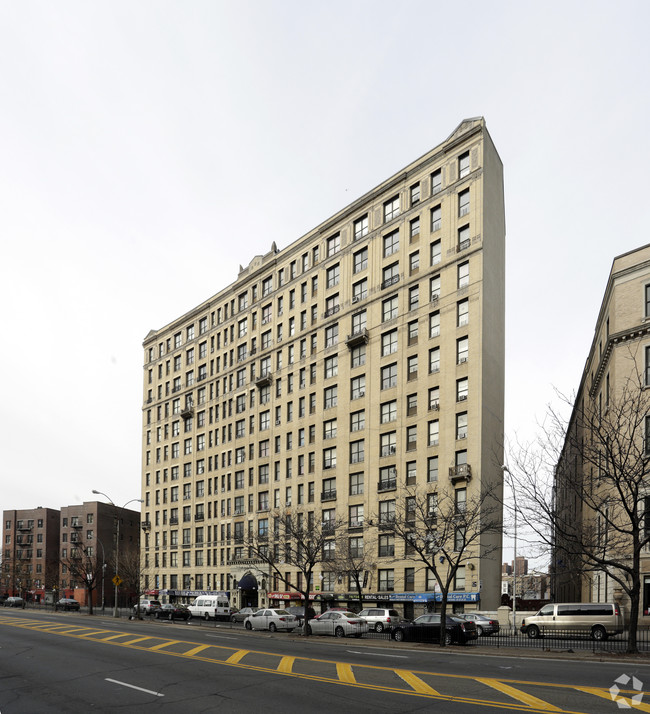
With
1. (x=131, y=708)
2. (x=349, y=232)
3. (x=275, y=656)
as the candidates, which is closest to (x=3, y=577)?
(x=349, y=232)

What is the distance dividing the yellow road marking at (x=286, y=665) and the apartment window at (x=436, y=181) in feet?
152

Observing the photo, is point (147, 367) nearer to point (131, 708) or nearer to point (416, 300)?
point (416, 300)

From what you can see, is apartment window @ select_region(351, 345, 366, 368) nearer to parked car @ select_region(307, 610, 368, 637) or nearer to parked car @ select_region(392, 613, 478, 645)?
parked car @ select_region(307, 610, 368, 637)

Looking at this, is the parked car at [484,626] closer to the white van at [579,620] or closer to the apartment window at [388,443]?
the white van at [579,620]

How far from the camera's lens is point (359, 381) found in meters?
66.9

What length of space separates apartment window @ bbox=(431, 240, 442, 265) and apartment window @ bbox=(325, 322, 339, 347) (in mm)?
12938

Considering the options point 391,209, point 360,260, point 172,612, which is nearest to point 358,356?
point 360,260

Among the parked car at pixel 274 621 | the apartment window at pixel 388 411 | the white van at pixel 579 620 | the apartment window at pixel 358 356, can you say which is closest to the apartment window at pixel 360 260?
the apartment window at pixel 358 356

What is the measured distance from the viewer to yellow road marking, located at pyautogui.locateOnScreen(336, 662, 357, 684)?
1900 centimetres

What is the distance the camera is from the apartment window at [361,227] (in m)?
69.7

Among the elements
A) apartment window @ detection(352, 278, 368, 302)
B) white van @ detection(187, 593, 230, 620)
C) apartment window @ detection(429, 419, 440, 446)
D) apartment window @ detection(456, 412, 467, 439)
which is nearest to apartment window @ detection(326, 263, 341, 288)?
apartment window @ detection(352, 278, 368, 302)

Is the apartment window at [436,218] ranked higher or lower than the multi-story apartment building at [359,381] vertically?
higher

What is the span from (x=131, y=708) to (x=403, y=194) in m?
56.1

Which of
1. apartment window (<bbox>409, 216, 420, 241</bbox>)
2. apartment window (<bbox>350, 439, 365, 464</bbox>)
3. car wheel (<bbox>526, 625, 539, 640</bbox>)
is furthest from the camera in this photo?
apartment window (<bbox>350, 439, 365, 464</bbox>)
